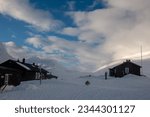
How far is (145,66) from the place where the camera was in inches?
7407

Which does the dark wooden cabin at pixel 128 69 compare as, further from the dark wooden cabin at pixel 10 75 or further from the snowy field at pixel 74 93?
the dark wooden cabin at pixel 10 75

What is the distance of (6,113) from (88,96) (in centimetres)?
1149

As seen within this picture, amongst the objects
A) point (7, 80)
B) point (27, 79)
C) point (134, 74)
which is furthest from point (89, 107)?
point (134, 74)

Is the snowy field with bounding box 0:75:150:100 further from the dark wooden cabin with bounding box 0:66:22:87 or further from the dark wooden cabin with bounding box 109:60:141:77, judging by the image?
the dark wooden cabin with bounding box 109:60:141:77

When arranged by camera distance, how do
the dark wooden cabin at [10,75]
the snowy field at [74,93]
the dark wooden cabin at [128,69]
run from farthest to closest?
1. the dark wooden cabin at [128,69]
2. the dark wooden cabin at [10,75]
3. the snowy field at [74,93]

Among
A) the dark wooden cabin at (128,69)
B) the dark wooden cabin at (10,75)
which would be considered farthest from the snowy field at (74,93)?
the dark wooden cabin at (128,69)

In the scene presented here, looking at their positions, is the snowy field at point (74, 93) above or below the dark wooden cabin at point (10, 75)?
below

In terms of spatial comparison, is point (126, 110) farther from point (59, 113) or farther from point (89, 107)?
point (59, 113)

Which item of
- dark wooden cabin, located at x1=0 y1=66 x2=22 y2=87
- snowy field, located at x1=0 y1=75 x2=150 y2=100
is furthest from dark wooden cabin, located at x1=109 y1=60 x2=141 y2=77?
dark wooden cabin, located at x1=0 y1=66 x2=22 y2=87

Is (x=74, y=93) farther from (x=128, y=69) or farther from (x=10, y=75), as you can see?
(x=128, y=69)

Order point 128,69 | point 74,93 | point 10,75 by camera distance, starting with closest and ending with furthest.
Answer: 1. point 74,93
2. point 10,75
3. point 128,69

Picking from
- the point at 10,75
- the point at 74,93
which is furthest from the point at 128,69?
the point at 74,93

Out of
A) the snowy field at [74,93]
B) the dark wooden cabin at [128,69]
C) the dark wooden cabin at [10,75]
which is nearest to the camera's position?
the snowy field at [74,93]

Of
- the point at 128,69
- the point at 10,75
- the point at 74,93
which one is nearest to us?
the point at 74,93
